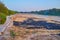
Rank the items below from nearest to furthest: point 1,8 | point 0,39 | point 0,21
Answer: point 0,39, point 0,21, point 1,8

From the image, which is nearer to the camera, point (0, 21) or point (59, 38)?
point (59, 38)

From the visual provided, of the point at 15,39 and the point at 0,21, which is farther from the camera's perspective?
the point at 0,21

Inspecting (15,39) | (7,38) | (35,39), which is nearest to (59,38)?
(35,39)

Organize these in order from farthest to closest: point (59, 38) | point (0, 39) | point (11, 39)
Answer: point (59, 38)
point (11, 39)
point (0, 39)

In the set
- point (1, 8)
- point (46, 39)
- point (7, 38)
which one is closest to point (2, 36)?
point (7, 38)

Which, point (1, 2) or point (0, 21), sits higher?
point (1, 2)

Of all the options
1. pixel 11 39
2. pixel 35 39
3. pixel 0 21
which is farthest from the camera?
pixel 0 21

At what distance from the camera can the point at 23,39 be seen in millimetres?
13680

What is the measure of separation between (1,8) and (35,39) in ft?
54.6

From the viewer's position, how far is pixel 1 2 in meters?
30.3

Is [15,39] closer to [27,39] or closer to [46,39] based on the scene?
[27,39]

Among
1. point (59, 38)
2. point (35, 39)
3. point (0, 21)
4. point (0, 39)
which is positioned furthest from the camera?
point (0, 21)

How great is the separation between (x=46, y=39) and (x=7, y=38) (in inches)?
129

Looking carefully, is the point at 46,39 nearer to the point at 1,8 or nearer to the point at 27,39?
the point at 27,39
